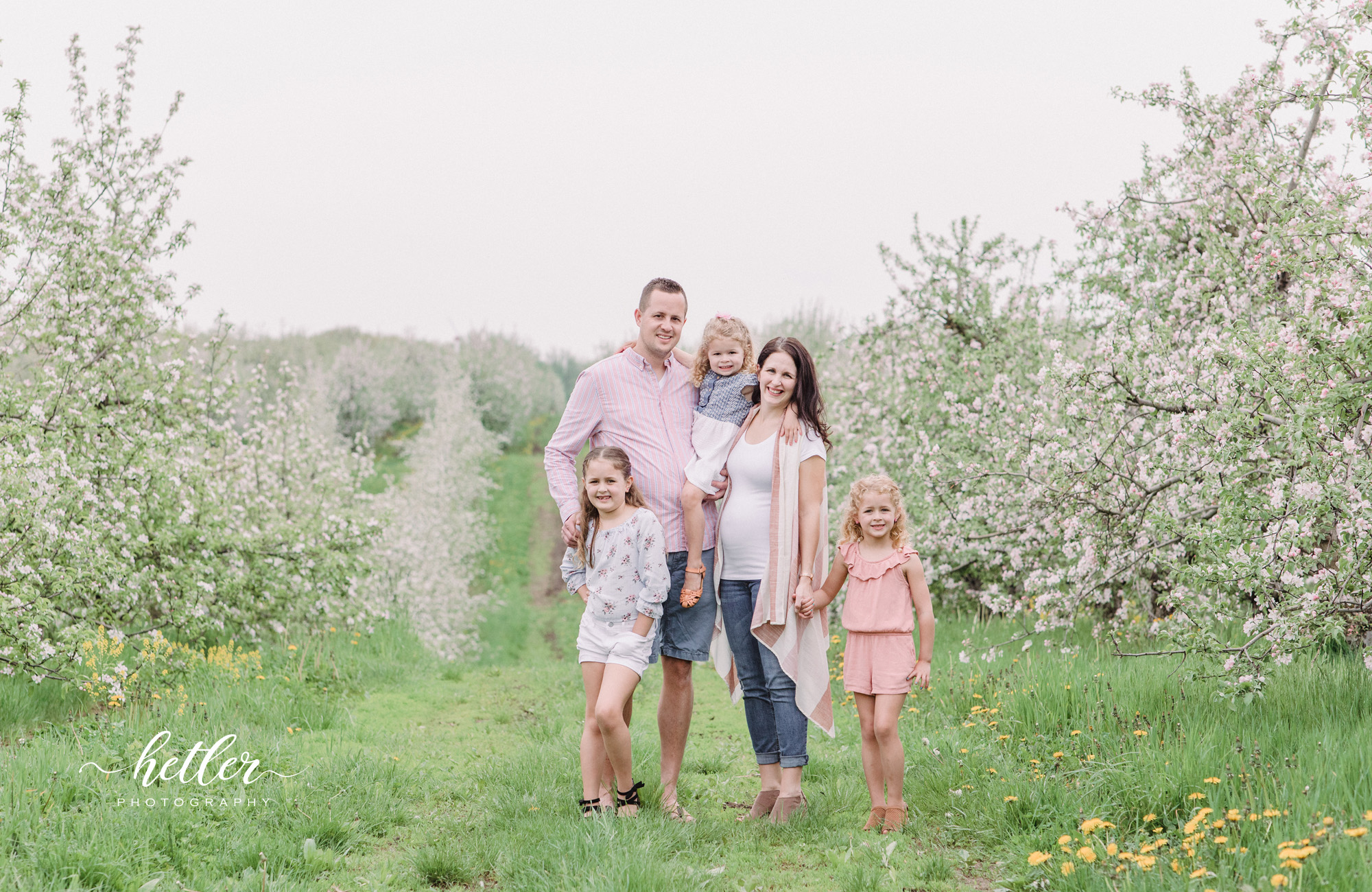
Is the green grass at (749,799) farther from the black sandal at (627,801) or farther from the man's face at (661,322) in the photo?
the man's face at (661,322)

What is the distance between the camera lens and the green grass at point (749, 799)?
Answer: 3693 millimetres

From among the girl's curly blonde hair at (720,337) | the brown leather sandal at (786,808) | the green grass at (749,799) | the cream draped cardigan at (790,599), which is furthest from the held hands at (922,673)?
the girl's curly blonde hair at (720,337)

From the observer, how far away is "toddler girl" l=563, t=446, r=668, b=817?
14.4ft

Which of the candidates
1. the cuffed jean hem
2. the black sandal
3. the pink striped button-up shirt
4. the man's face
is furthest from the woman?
the black sandal

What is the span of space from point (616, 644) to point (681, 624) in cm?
34

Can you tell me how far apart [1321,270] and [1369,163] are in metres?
0.87

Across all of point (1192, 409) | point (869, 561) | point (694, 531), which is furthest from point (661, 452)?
point (1192, 409)

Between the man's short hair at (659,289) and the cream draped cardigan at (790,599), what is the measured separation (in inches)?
27.7

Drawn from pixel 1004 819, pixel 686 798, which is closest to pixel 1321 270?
pixel 1004 819

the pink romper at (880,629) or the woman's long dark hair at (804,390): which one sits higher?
the woman's long dark hair at (804,390)

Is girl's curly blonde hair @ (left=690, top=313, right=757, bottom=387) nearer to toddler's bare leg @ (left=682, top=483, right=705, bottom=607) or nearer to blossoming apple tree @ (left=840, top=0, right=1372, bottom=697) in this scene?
toddler's bare leg @ (left=682, top=483, right=705, bottom=607)

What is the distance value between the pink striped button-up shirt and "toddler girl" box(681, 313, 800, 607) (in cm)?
7

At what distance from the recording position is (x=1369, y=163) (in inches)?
204

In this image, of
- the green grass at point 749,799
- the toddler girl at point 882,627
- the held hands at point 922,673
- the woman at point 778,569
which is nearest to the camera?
the green grass at point 749,799
